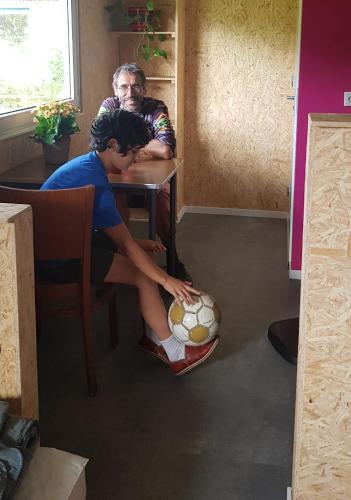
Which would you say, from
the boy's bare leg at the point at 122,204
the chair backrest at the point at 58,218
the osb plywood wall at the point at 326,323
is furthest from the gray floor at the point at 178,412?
the chair backrest at the point at 58,218

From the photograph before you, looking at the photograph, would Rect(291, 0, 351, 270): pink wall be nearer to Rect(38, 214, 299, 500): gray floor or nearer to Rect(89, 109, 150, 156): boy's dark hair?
Rect(38, 214, 299, 500): gray floor

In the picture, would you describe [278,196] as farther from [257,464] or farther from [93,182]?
[257,464]

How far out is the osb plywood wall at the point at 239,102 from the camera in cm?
507

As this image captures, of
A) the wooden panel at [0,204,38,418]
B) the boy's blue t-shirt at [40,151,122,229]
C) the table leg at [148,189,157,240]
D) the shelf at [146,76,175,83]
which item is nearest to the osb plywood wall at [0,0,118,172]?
the shelf at [146,76,175,83]

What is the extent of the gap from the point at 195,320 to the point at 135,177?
0.88 m

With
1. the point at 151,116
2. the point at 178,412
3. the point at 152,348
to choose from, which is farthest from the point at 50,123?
the point at 178,412

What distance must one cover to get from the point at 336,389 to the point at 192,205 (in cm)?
399

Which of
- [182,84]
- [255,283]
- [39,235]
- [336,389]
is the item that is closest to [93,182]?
[39,235]

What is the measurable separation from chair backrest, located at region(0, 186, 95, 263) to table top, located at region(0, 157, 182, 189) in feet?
2.02

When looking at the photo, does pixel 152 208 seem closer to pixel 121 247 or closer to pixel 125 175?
pixel 125 175

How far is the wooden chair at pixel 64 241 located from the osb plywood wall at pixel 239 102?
3055 mm

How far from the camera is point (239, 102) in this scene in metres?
5.26

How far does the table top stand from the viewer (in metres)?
2.97

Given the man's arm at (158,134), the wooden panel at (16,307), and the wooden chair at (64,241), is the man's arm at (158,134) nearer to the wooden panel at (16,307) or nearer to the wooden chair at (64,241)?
the wooden chair at (64,241)
